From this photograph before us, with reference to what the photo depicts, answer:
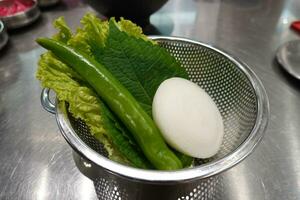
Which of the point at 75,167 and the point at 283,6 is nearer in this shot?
the point at 75,167

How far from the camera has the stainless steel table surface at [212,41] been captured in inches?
28.9

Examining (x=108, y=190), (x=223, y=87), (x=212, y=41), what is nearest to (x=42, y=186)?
(x=108, y=190)

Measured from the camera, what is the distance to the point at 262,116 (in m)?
0.62

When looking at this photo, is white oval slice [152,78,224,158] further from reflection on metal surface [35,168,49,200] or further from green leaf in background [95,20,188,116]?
reflection on metal surface [35,168,49,200]

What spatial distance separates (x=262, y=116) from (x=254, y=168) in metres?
0.21

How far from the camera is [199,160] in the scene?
661 mm

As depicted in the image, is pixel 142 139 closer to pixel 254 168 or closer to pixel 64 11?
pixel 254 168

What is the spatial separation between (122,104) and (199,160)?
0.20 metres

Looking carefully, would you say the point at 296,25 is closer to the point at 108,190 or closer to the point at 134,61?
the point at 134,61

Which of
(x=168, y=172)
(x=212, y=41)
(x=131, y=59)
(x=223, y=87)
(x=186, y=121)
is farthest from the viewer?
(x=212, y=41)

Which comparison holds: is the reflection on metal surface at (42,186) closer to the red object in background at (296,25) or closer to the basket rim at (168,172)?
the basket rim at (168,172)

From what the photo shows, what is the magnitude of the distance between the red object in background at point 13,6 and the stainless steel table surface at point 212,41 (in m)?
0.07

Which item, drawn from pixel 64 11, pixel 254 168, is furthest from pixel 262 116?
pixel 64 11

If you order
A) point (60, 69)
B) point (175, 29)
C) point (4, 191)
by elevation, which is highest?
point (60, 69)
